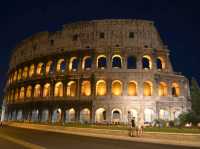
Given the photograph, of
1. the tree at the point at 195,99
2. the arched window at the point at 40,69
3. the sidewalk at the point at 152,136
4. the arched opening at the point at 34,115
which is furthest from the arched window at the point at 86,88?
the tree at the point at 195,99

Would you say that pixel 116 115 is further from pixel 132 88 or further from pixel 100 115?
pixel 132 88

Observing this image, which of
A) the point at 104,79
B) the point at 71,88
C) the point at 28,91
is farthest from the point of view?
the point at 28,91

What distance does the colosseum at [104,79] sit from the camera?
109 feet

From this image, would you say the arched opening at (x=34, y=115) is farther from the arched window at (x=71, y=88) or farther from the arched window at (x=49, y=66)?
the arched window at (x=71, y=88)

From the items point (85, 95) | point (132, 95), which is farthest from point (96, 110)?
point (132, 95)

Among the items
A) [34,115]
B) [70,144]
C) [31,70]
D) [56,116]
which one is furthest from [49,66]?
[70,144]

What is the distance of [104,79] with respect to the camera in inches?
1334

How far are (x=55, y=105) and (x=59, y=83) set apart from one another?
3.80 m

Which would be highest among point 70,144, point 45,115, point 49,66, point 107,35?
point 107,35

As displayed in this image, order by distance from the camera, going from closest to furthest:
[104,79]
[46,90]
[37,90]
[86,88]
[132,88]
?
1. [104,79]
2. [132,88]
3. [86,88]
4. [46,90]
5. [37,90]

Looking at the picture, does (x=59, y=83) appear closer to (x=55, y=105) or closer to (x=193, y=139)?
(x=55, y=105)

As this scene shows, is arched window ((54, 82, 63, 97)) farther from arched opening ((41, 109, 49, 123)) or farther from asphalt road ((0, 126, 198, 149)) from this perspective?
asphalt road ((0, 126, 198, 149))

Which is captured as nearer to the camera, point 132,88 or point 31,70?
point 132,88

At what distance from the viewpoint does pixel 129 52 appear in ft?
115
